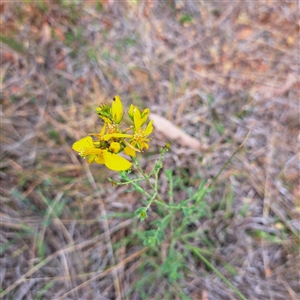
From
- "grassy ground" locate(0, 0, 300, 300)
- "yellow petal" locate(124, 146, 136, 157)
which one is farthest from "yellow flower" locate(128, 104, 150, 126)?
"grassy ground" locate(0, 0, 300, 300)

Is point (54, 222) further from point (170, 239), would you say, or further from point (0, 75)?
point (0, 75)

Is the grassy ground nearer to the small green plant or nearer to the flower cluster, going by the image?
the small green plant

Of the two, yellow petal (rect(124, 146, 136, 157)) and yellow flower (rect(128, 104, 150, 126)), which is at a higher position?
yellow flower (rect(128, 104, 150, 126))

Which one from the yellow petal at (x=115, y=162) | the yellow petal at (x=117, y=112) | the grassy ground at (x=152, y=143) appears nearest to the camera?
the yellow petal at (x=115, y=162)

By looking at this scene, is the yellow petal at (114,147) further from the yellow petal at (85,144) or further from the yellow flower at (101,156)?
the yellow petal at (85,144)

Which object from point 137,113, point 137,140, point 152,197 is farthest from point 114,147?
point 152,197

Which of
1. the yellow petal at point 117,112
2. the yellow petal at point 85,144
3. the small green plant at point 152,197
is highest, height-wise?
the yellow petal at point 117,112

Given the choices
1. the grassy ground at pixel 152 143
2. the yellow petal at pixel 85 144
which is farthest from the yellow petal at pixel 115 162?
the grassy ground at pixel 152 143

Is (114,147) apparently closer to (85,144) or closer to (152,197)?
(85,144)
